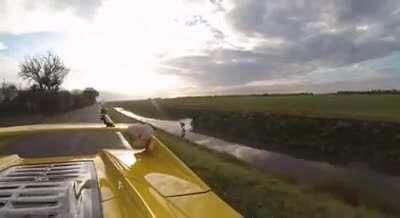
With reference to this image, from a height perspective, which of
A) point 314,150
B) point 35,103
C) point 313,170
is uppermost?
point 35,103

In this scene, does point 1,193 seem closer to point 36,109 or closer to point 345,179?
point 345,179

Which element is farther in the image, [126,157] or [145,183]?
[126,157]

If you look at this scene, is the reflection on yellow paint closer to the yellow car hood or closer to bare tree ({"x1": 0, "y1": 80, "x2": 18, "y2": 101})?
the yellow car hood

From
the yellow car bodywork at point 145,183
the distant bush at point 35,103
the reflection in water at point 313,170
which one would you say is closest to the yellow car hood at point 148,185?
the yellow car bodywork at point 145,183

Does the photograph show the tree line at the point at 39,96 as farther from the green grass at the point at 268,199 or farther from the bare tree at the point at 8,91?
the green grass at the point at 268,199

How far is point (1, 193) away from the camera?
348 cm

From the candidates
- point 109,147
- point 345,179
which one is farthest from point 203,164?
point 109,147

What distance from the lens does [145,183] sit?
3.84 m

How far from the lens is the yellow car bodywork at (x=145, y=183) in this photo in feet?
10.3

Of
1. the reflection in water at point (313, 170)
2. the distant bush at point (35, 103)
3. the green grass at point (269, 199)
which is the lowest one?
the reflection in water at point (313, 170)

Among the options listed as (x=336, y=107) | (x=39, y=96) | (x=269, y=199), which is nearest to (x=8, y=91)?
(x=39, y=96)

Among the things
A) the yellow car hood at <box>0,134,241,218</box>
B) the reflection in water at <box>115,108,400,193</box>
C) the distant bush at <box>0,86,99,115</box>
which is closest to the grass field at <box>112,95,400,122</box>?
the reflection in water at <box>115,108,400,193</box>

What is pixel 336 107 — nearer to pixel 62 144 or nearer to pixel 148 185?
pixel 62 144

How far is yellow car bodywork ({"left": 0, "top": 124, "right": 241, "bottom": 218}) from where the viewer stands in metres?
3.14
